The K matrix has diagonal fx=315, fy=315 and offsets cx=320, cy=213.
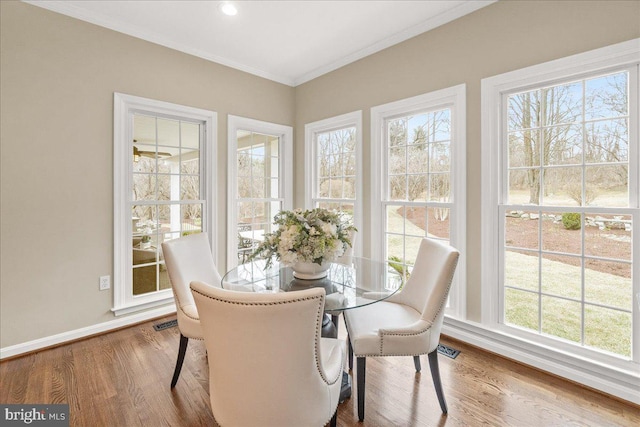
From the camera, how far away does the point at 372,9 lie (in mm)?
2686

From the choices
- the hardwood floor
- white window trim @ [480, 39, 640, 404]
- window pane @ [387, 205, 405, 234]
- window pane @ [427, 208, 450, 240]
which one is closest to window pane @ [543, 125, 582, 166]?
white window trim @ [480, 39, 640, 404]

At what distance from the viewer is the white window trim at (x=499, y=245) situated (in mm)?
1966

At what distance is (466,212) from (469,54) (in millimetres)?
1326

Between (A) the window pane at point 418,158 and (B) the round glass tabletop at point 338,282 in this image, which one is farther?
(A) the window pane at point 418,158

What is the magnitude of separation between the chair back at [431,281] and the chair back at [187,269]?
1.42 metres

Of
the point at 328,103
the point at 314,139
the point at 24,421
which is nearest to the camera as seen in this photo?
the point at 24,421

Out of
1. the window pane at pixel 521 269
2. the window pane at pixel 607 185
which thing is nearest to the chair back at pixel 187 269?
the window pane at pixel 521 269

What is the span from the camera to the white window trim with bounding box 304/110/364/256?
3.53 meters

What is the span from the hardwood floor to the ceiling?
2.83 m

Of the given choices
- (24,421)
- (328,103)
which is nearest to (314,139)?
(328,103)

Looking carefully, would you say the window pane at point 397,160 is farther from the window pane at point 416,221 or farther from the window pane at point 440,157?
the window pane at point 416,221

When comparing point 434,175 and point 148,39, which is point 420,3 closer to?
point 434,175

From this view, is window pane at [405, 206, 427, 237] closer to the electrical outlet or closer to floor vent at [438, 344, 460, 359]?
floor vent at [438, 344, 460, 359]

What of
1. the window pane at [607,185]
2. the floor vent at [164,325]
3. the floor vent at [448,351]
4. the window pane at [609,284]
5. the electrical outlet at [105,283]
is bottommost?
the floor vent at [448,351]
